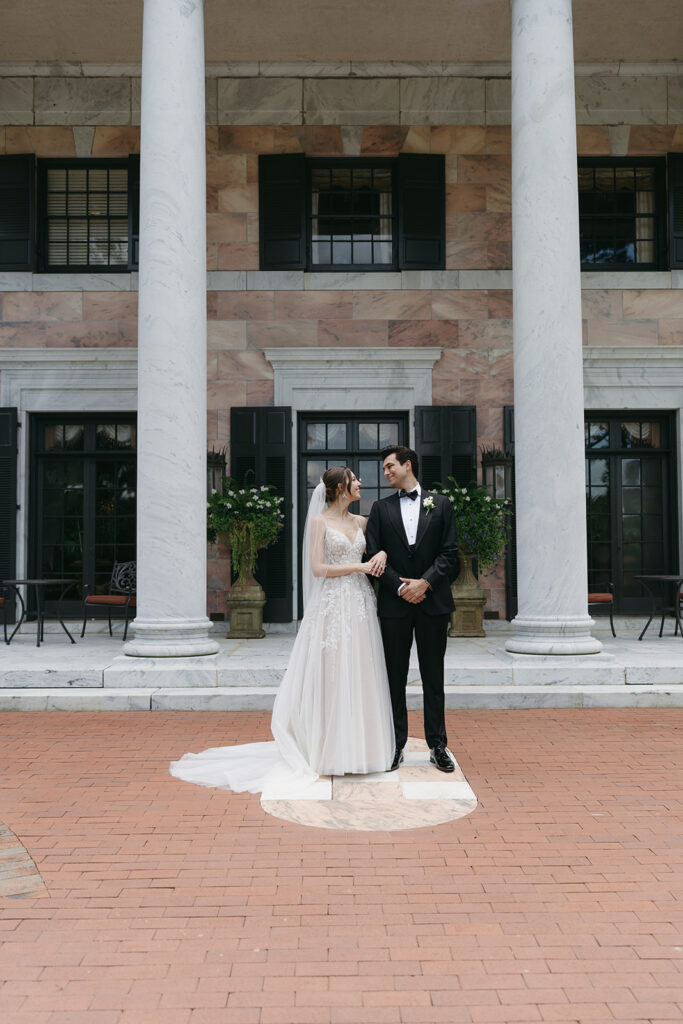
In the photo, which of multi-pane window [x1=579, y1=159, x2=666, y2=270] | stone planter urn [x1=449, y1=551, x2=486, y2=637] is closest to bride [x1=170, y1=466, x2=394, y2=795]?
stone planter urn [x1=449, y1=551, x2=486, y2=637]

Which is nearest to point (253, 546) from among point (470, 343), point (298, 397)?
point (298, 397)

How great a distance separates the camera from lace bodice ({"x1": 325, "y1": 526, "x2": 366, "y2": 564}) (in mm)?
5758

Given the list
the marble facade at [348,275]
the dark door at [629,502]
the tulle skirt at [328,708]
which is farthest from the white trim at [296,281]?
the tulle skirt at [328,708]

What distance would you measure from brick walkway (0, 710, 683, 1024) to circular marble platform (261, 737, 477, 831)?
4.3 inches

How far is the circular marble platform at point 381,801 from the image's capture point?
477 centimetres

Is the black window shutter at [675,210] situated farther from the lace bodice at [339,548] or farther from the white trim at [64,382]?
the lace bodice at [339,548]

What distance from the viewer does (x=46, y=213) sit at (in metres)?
13.0

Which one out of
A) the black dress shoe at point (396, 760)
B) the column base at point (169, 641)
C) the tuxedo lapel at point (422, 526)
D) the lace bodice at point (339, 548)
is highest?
the tuxedo lapel at point (422, 526)

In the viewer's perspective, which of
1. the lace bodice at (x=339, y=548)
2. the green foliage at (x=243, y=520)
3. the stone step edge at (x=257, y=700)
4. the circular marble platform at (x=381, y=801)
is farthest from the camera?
the green foliage at (x=243, y=520)

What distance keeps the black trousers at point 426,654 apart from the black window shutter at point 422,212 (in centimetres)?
815

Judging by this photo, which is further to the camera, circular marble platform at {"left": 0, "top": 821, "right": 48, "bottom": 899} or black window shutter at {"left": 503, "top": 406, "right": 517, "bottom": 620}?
black window shutter at {"left": 503, "top": 406, "right": 517, "bottom": 620}

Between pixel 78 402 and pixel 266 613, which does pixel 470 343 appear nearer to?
pixel 266 613

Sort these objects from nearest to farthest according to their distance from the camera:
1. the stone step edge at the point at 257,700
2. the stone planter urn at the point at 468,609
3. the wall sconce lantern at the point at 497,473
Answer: the stone step edge at the point at 257,700
the stone planter urn at the point at 468,609
the wall sconce lantern at the point at 497,473

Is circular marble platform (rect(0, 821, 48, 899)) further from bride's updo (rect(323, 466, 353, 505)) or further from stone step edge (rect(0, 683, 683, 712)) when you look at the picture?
stone step edge (rect(0, 683, 683, 712))
